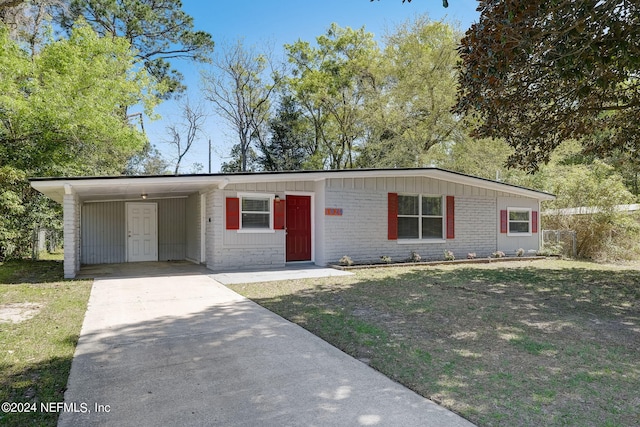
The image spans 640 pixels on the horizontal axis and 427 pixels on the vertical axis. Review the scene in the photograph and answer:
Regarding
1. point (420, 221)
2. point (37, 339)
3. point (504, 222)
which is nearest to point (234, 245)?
point (420, 221)

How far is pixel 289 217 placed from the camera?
12.0 meters

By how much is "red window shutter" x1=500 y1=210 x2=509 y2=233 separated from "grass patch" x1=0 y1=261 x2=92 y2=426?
13.2 meters

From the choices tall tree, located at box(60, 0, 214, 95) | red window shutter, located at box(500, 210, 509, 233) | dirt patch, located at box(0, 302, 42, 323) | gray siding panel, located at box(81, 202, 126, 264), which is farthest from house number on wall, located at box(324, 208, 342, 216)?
tall tree, located at box(60, 0, 214, 95)

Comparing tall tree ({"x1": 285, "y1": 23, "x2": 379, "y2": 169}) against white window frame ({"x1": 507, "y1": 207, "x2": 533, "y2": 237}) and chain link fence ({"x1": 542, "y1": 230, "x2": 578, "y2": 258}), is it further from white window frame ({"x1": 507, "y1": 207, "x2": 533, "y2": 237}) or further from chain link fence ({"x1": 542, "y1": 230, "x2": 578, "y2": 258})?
chain link fence ({"x1": 542, "y1": 230, "x2": 578, "y2": 258})

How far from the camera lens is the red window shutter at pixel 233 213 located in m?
10.8

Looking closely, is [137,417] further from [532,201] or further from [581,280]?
[532,201]

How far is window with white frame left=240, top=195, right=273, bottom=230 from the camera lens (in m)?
11.1

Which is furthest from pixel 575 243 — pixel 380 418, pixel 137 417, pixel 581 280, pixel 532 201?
pixel 137 417

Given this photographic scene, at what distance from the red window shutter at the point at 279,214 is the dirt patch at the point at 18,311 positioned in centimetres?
601

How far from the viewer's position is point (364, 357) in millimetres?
4148

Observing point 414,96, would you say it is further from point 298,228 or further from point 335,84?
point 298,228

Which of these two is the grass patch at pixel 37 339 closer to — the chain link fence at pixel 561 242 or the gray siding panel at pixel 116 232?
the gray siding panel at pixel 116 232

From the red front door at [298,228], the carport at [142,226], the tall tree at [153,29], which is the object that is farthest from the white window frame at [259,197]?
the tall tree at [153,29]

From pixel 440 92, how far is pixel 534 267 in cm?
1195
